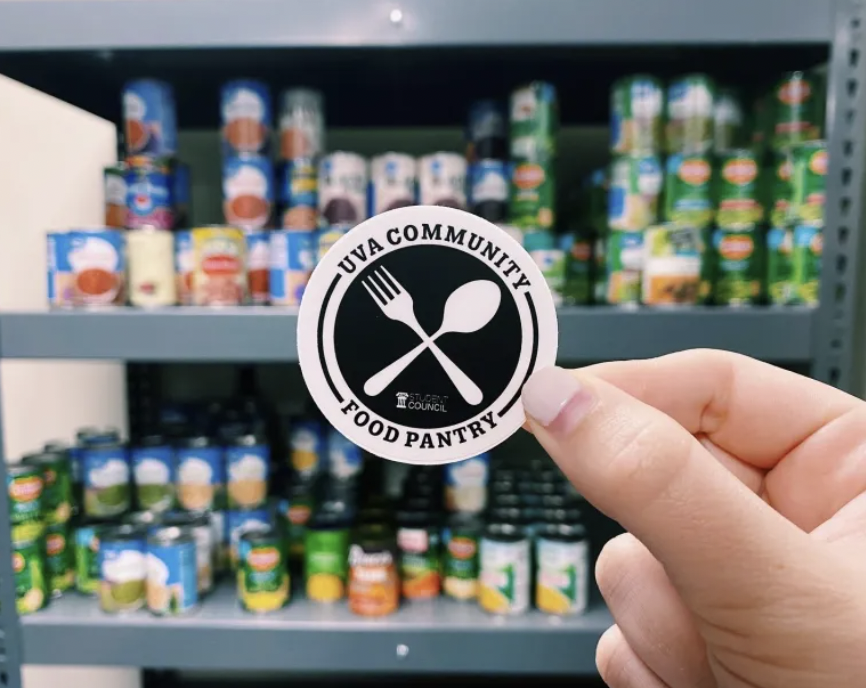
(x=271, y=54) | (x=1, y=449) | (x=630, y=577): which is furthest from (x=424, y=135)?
(x=630, y=577)

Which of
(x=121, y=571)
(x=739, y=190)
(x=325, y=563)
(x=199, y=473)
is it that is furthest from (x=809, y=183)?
(x=121, y=571)

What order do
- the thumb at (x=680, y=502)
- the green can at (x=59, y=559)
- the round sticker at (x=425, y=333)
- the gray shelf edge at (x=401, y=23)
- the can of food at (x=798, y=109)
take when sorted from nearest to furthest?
the thumb at (x=680, y=502) < the round sticker at (x=425, y=333) < the gray shelf edge at (x=401, y=23) < the can of food at (x=798, y=109) < the green can at (x=59, y=559)

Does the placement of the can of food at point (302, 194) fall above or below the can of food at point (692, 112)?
below

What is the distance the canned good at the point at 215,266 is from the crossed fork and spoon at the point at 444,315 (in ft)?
1.71

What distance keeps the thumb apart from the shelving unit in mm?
539

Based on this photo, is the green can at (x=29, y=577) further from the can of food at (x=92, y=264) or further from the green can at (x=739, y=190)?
the green can at (x=739, y=190)

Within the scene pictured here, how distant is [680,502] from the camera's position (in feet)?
1.36

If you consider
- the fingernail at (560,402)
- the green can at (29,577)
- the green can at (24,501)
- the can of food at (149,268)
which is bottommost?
the green can at (29,577)

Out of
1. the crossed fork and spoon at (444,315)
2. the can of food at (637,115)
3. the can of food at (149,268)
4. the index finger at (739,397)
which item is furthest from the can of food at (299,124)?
the index finger at (739,397)

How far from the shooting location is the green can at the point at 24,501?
1.08 meters

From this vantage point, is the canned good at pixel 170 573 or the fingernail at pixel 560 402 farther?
the canned good at pixel 170 573

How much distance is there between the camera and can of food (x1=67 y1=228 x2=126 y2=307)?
105 centimetres

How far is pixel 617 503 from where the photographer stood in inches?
17.0

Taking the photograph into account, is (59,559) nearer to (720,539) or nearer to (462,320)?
(462,320)
